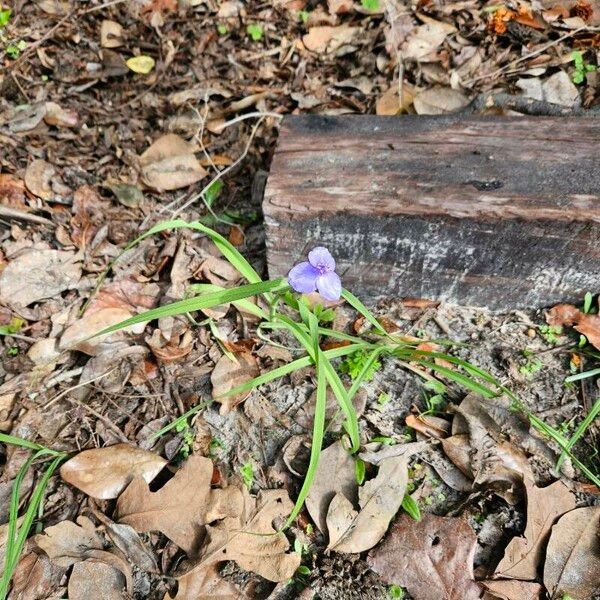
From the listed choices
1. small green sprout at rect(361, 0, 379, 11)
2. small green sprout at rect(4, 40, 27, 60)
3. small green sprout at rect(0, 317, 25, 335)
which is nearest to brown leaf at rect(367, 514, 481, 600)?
small green sprout at rect(0, 317, 25, 335)

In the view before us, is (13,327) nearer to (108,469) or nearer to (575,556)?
(108,469)

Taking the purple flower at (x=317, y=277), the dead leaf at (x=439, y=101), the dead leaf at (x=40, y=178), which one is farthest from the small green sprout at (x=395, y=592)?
the dead leaf at (x=40, y=178)

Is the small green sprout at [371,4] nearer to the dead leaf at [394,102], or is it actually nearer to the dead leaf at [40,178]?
the dead leaf at [394,102]

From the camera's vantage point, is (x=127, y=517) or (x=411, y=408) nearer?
(x=127, y=517)

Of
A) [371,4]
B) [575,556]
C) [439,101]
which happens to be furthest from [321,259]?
[371,4]

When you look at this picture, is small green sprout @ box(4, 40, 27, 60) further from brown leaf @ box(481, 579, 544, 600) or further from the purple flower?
brown leaf @ box(481, 579, 544, 600)

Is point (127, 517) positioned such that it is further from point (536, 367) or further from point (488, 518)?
point (536, 367)

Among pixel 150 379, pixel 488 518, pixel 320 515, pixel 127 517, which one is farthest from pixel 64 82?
pixel 488 518
